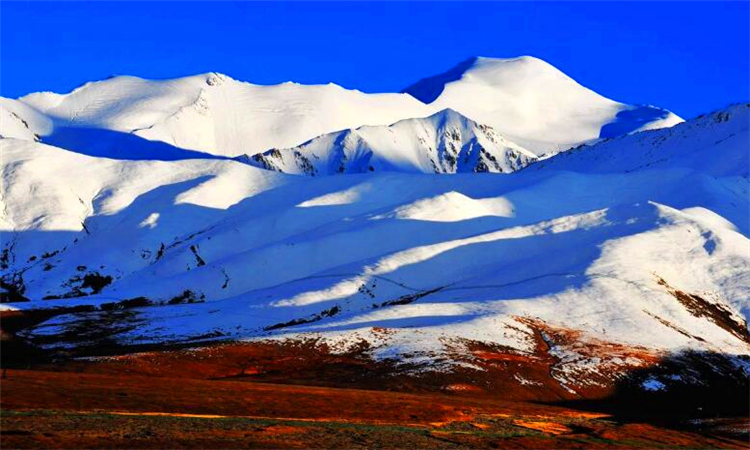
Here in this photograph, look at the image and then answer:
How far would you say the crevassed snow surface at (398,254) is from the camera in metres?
99.1

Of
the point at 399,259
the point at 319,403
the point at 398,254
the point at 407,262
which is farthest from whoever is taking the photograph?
the point at 398,254

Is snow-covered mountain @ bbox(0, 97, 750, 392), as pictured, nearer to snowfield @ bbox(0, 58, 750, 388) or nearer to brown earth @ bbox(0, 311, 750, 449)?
snowfield @ bbox(0, 58, 750, 388)

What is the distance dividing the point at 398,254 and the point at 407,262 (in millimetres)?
2467

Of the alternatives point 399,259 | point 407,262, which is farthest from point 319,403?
point 399,259

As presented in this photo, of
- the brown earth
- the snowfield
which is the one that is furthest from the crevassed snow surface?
the brown earth

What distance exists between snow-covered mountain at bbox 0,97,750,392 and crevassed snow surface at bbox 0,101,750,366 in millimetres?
372

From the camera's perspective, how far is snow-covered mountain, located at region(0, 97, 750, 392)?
94375mm

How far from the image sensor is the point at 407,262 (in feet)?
424

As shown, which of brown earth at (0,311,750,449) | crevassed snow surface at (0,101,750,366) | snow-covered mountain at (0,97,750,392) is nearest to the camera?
brown earth at (0,311,750,449)

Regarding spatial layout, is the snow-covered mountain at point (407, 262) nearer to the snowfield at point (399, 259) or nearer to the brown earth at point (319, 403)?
the snowfield at point (399, 259)

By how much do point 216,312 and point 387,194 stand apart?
276 feet

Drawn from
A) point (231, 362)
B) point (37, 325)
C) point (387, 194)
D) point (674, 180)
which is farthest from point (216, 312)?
point (674, 180)

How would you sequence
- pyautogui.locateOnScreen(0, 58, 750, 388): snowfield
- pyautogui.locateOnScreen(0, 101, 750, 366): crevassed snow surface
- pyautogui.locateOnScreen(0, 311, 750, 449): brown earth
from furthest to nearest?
pyautogui.locateOnScreen(0, 101, 750, 366): crevassed snow surface < pyautogui.locateOnScreen(0, 58, 750, 388): snowfield < pyautogui.locateOnScreen(0, 311, 750, 449): brown earth

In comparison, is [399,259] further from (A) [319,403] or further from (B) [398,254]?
(A) [319,403]
